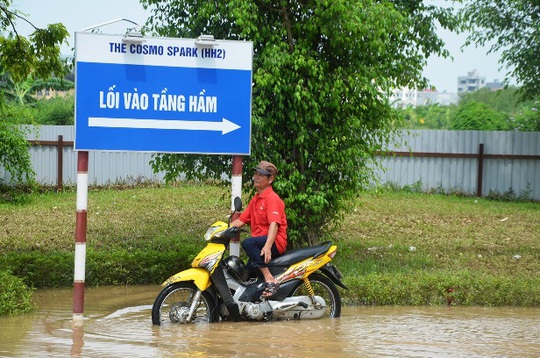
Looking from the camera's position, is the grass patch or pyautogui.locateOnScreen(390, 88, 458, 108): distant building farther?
pyautogui.locateOnScreen(390, 88, 458, 108): distant building

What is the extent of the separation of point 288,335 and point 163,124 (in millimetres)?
2536

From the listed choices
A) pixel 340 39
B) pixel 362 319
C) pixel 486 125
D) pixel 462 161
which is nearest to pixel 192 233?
pixel 340 39

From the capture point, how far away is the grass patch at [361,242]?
10758mm

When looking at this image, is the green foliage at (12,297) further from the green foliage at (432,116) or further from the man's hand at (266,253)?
the green foliage at (432,116)

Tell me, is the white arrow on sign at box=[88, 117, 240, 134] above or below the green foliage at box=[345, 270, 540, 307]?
above

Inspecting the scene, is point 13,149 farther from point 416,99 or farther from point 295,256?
point 416,99

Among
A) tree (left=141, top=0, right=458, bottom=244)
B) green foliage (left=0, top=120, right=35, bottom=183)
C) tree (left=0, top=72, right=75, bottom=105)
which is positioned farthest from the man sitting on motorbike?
tree (left=0, top=72, right=75, bottom=105)

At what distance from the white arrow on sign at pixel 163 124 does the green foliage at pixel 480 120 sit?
1925 centimetres

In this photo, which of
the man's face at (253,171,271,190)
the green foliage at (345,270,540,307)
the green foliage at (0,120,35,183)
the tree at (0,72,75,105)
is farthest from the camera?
the tree at (0,72,75,105)

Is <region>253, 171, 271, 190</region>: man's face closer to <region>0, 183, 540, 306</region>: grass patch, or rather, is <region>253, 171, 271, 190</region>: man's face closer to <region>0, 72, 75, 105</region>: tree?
<region>0, 183, 540, 306</region>: grass patch

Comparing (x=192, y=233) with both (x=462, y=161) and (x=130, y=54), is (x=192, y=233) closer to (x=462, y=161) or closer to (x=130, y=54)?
(x=130, y=54)

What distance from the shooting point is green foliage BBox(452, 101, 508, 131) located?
27.7m

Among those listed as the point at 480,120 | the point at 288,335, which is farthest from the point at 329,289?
the point at 480,120

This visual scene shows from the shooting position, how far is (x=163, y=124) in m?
9.39
